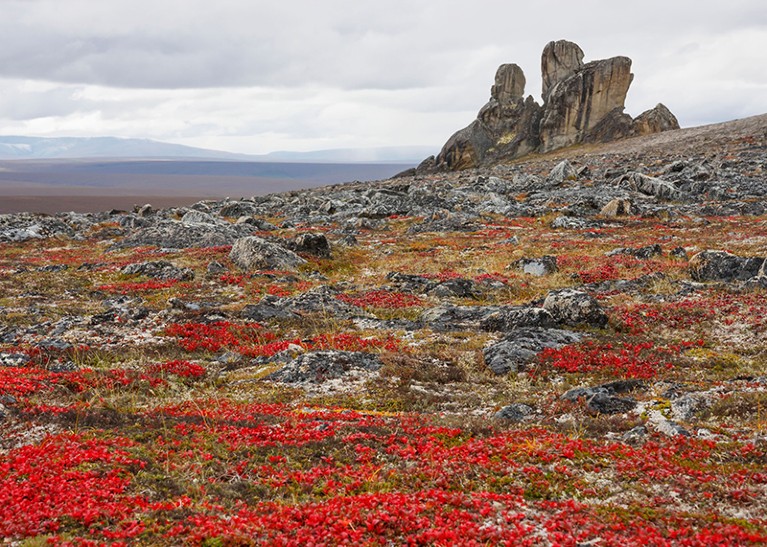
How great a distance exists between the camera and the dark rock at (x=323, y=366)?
1794cm

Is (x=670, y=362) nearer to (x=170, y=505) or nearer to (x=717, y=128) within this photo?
(x=170, y=505)

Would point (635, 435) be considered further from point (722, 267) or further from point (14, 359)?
point (722, 267)

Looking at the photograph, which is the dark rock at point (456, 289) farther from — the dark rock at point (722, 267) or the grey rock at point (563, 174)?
the grey rock at point (563, 174)

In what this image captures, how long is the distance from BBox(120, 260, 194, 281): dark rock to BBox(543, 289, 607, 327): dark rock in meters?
23.2

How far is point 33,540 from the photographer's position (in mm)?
8125

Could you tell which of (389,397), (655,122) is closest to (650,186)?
(389,397)

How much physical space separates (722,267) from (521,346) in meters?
15.4

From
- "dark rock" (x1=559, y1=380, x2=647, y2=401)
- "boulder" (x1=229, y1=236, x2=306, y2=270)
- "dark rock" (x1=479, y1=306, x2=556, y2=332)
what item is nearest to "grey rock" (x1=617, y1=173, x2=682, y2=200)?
"boulder" (x1=229, y1=236, x2=306, y2=270)

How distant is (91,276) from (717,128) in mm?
115152

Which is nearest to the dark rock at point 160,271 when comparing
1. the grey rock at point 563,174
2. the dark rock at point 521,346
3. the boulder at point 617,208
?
the dark rock at point 521,346

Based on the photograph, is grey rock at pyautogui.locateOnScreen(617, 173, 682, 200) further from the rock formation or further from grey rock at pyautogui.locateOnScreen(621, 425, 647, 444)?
the rock formation

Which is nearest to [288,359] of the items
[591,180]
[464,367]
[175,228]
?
[464,367]

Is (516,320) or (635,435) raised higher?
(516,320)

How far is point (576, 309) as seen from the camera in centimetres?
2288
